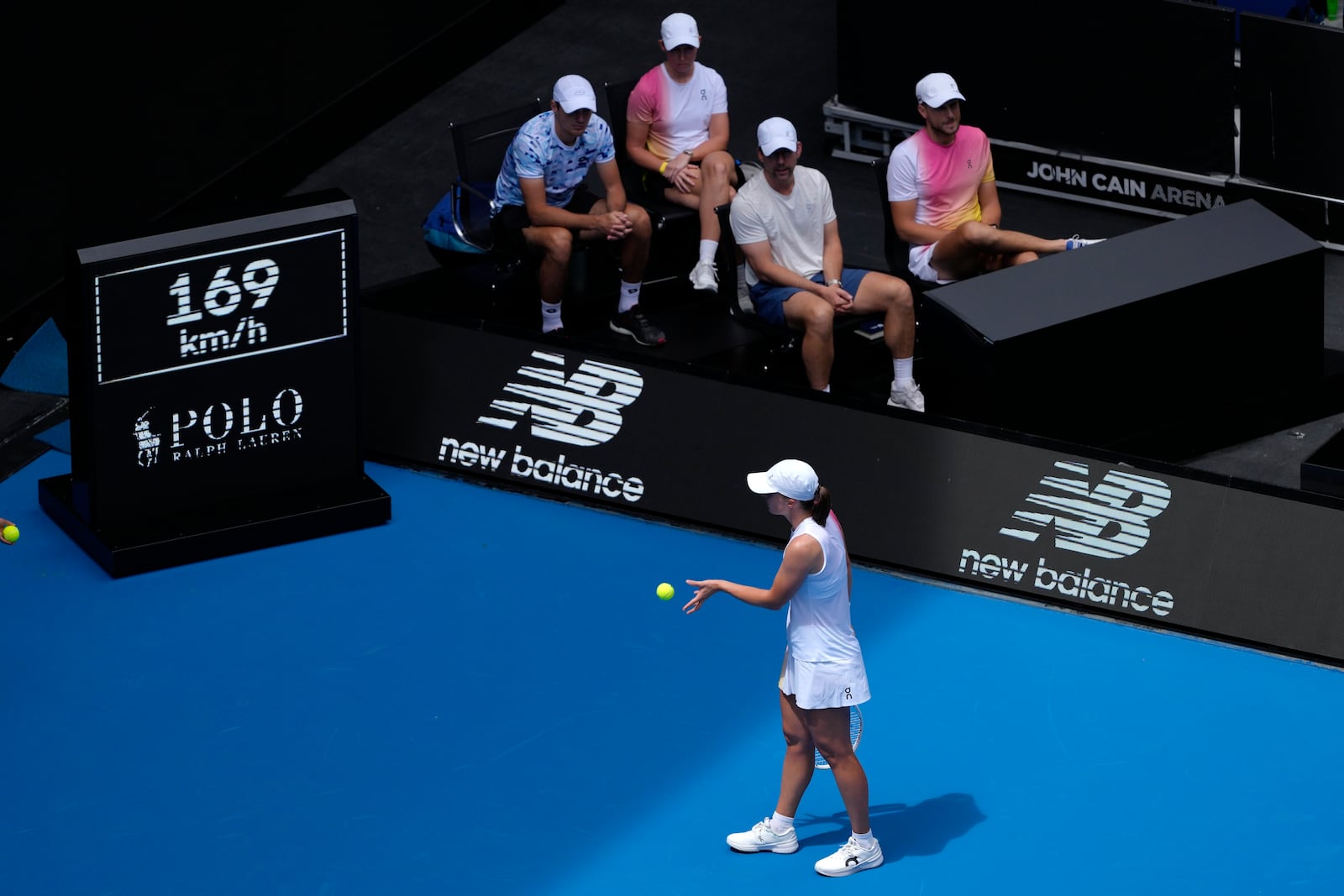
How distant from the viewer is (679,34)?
12.1 meters

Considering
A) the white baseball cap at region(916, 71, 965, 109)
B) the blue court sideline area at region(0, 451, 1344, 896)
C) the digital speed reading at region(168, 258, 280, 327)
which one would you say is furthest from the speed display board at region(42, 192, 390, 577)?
the white baseball cap at region(916, 71, 965, 109)

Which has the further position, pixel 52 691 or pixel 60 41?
pixel 60 41

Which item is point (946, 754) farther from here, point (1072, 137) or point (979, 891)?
point (1072, 137)

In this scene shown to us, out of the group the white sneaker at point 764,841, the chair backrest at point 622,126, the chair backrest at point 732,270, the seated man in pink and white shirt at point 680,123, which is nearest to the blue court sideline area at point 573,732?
the white sneaker at point 764,841

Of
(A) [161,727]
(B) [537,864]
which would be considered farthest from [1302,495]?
(A) [161,727]

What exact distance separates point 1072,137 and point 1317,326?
8.47ft

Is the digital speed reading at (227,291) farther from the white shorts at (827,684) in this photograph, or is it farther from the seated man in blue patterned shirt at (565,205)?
the white shorts at (827,684)

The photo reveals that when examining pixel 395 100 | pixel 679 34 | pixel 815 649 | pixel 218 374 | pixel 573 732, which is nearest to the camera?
pixel 815 649

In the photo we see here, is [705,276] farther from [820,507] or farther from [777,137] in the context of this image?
[820,507]

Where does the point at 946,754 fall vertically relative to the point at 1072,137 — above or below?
below

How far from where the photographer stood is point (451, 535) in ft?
34.1

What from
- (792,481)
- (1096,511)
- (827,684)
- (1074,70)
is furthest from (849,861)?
(1074,70)

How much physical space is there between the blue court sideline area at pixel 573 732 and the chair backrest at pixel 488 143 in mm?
2292

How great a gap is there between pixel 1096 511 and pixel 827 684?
2459mm
